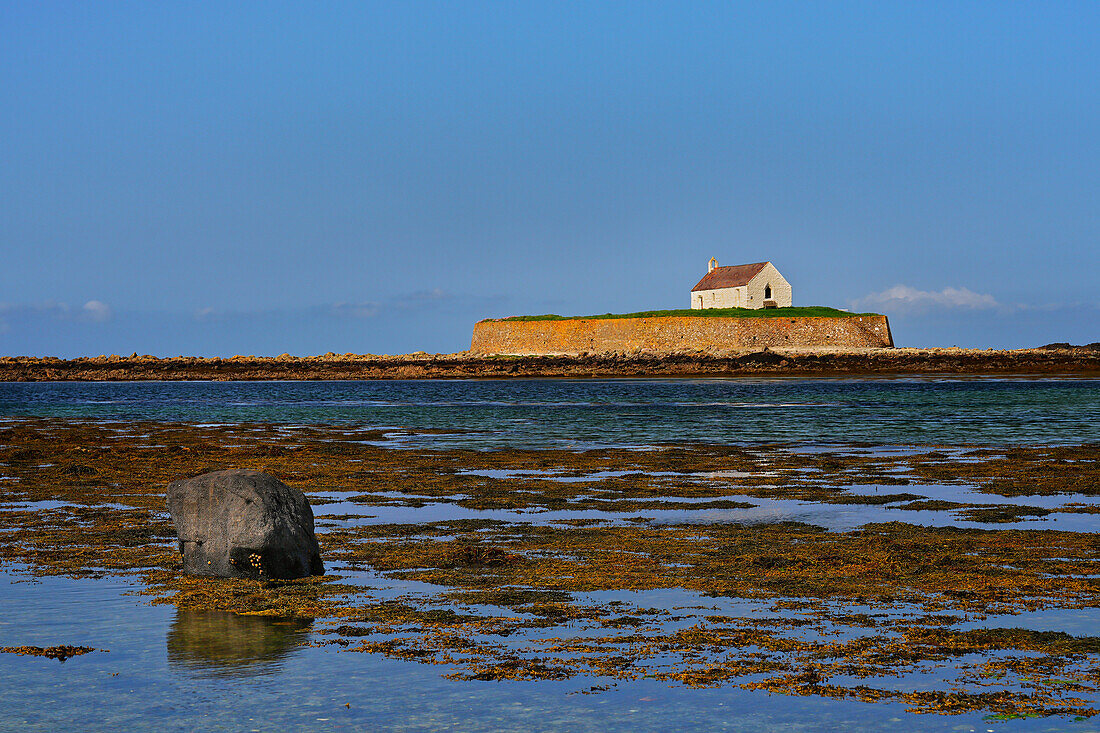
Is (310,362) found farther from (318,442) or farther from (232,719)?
(232,719)

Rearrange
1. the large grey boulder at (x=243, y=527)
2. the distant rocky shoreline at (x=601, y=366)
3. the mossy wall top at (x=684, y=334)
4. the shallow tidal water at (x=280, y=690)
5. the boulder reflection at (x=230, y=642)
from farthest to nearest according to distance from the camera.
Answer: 1. the mossy wall top at (x=684, y=334)
2. the distant rocky shoreline at (x=601, y=366)
3. the large grey boulder at (x=243, y=527)
4. the boulder reflection at (x=230, y=642)
5. the shallow tidal water at (x=280, y=690)

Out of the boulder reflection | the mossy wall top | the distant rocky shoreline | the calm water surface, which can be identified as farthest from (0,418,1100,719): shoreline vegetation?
the mossy wall top

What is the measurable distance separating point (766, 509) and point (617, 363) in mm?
79608

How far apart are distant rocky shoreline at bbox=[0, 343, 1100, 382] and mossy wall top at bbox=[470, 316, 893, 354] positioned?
1.86m

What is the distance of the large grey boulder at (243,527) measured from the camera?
30.2 ft

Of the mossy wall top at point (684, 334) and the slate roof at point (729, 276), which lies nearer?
the mossy wall top at point (684, 334)

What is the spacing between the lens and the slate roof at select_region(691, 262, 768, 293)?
10069 cm

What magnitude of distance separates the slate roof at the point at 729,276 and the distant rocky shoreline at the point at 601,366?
33.9 ft

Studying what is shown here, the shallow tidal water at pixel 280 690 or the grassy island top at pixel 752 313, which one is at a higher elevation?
the grassy island top at pixel 752 313

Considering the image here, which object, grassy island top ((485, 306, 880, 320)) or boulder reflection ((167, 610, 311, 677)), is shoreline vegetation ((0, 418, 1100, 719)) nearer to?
boulder reflection ((167, 610, 311, 677))

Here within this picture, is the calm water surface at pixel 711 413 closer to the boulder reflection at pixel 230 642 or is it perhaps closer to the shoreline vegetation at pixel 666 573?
the shoreline vegetation at pixel 666 573

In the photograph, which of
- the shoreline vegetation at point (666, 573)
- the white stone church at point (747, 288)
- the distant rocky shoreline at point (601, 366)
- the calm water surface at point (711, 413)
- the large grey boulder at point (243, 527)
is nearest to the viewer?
the shoreline vegetation at point (666, 573)

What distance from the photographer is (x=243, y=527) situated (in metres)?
9.23

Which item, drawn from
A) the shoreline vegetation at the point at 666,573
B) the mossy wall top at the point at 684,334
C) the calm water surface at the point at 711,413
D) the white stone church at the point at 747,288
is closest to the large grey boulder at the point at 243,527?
the shoreline vegetation at the point at 666,573
